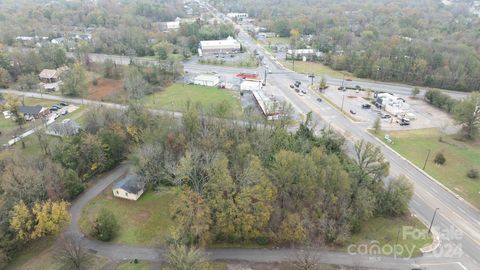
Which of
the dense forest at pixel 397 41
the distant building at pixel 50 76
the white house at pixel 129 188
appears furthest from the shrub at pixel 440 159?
the distant building at pixel 50 76

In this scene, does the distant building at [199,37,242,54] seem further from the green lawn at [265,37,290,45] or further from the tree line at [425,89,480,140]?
the tree line at [425,89,480,140]

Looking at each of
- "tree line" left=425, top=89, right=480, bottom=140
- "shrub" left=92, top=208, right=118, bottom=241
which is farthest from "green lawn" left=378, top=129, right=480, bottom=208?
"shrub" left=92, top=208, right=118, bottom=241

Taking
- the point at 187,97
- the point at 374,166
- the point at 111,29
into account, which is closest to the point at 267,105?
the point at 187,97

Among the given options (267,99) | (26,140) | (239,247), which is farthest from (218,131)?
(26,140)

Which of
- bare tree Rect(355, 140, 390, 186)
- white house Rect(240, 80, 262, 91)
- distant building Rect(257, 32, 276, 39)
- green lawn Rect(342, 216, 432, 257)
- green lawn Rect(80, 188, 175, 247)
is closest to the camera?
green lawn Rect(342, 216, 432, 257)

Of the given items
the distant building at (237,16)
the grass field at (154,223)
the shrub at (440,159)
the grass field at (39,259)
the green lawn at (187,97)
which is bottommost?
the grass field at (39,259)

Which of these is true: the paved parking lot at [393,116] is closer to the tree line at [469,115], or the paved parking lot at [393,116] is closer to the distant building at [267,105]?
the tree line at [469,115]
